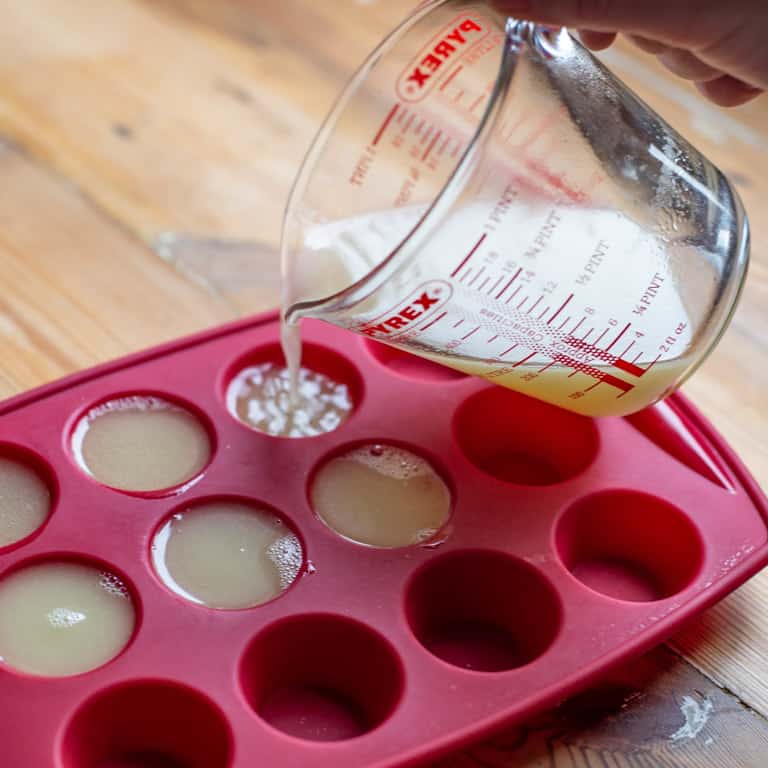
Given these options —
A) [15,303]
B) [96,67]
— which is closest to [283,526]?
[15,303]

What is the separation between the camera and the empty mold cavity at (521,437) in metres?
0.85

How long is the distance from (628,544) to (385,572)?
0.58ft

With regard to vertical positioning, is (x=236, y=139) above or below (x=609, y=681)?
below

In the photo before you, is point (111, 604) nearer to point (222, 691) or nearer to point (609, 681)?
point (222, 691)

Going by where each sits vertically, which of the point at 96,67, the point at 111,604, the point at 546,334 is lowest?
the point at 96,67

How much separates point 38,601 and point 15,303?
1.05 feet

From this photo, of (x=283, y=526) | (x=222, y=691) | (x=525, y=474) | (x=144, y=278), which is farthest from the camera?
(x=144, y=278)

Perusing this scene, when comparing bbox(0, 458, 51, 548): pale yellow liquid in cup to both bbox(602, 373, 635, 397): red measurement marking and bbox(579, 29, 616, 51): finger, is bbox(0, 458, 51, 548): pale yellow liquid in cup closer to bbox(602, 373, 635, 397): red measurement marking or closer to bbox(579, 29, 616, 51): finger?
bbox(602, 373, 635, 397): red measurement marking

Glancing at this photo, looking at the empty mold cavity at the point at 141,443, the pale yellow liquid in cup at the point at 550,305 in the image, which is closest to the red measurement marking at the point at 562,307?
the pale yellow liquid in cup at the point at 550,305

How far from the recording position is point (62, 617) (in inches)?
27.6

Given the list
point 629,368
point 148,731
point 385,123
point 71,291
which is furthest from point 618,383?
point 71,291

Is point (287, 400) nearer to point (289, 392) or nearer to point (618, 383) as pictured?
point (289, 392)

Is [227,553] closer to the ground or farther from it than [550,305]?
closer to the ground

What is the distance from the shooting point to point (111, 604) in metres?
0.70
